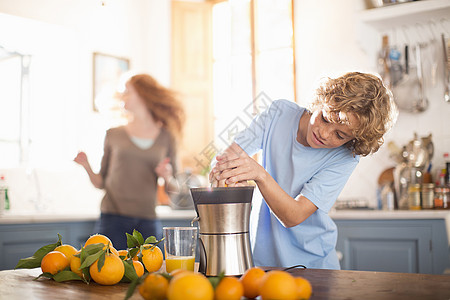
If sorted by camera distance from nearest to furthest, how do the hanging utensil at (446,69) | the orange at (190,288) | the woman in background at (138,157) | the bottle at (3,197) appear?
the orange at (190,288)
the woman in background at (138,157)
the hanging utensil at (446,69)
the bottle at (3,197)

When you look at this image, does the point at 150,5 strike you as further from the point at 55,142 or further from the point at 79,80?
the point at 55,142

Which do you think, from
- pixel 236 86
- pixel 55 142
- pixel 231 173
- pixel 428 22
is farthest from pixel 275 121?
pixel 55 142

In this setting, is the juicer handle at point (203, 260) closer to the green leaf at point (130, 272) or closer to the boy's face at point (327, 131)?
the green leaf at point (130, 272)

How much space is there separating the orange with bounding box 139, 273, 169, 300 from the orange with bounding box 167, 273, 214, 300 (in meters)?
0.04

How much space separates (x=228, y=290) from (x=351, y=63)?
9.27 ft

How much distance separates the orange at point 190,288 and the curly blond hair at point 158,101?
82.1 inches

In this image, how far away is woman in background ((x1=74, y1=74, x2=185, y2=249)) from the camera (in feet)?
8.99

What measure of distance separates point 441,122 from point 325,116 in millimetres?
1922

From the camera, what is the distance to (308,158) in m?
1.62

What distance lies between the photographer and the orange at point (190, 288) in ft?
2.50

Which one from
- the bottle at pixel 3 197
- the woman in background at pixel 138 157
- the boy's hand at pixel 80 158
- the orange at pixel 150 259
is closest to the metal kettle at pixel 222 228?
the orange at pixel 150 259

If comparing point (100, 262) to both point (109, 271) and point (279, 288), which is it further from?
point (279, 288)

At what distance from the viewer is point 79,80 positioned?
3.83 metres

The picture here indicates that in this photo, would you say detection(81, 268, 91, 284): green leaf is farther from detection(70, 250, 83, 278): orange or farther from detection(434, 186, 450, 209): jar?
detection(434, 186, 450, 209): jar
